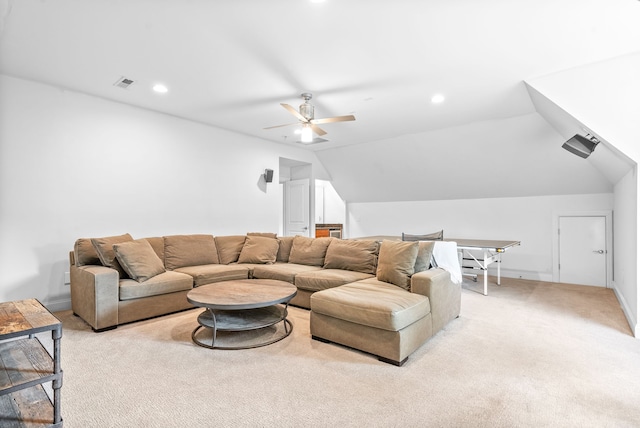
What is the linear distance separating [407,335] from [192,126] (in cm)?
450

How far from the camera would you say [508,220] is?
6.09 meters

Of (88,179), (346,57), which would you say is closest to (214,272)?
(88,179)

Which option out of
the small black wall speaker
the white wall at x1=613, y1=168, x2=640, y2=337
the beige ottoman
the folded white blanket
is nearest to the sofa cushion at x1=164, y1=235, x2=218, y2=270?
the beige ottoman

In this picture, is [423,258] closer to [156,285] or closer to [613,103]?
[613,103]

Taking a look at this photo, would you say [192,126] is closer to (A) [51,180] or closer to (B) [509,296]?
(A) [51,180]

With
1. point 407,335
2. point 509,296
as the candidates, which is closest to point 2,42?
point 407,335

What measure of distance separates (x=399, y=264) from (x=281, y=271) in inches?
64.4

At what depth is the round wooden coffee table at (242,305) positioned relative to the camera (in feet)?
9.20

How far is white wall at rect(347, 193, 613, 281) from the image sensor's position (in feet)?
18.5

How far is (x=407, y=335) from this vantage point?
101 inches

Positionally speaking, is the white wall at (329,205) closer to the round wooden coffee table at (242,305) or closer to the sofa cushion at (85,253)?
the round wooden coffee table at (242,305)

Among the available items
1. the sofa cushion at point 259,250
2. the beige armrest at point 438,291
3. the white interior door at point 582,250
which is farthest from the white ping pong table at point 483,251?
the sofa cushion at point 259,250

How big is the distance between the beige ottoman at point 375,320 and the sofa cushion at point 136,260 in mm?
2030

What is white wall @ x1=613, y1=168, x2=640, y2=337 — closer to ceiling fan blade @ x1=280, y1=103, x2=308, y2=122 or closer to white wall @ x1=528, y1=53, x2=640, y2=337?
white wall @ x1=528, y1=53, x2=640, y2=337
